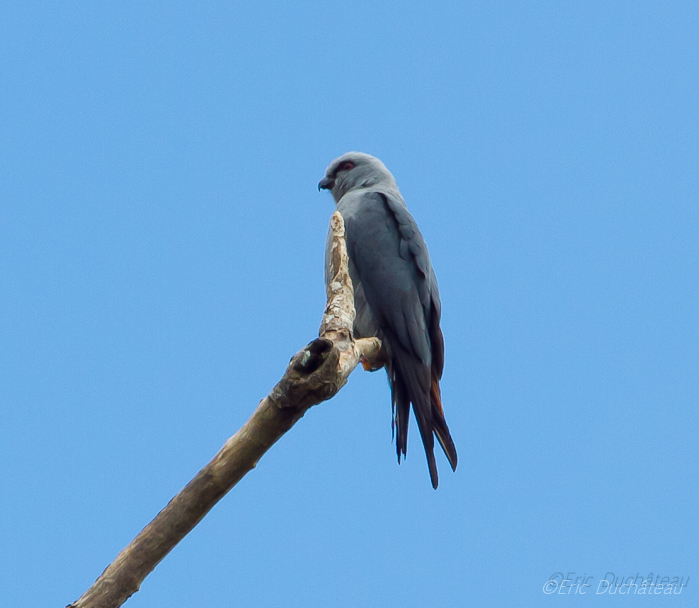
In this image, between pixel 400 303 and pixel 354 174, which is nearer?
pixel 400 303

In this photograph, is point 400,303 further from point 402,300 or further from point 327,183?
point 327,183

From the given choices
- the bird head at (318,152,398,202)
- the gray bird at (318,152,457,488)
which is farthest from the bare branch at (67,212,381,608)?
the bird head at (318,152,398,202)

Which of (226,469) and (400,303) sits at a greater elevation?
(400,303)

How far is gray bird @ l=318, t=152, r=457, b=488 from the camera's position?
5.78 m

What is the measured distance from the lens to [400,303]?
6230 millimetres

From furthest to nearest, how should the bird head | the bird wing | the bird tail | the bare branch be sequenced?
the bird head
the bird wing
the bird tail
the bare branch

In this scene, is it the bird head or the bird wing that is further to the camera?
the bird head

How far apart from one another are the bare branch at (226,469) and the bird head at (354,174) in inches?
186

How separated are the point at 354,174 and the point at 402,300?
7.61 feet

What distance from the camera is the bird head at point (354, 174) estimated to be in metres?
7.87

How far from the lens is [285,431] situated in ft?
10.6

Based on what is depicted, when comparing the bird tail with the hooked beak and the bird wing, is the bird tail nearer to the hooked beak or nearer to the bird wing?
the bird wing

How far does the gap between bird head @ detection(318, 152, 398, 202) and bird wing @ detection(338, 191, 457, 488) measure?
893mm

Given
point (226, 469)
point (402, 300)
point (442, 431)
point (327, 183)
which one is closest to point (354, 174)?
point (327, 183)
